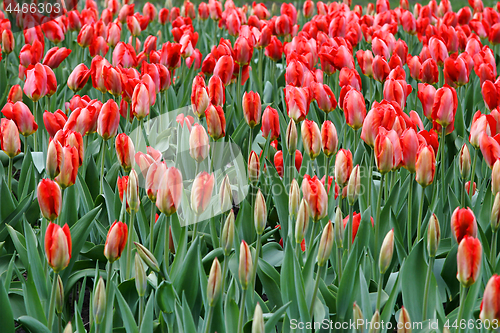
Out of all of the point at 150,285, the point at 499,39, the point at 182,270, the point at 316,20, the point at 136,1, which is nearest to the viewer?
the point at 182,270

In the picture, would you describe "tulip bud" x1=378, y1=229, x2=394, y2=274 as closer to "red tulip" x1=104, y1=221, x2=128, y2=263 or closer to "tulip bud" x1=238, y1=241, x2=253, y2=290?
"tulip bud" x1=238, y1=241, x2=253, y2=290

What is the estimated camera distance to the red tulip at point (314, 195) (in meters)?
1.19

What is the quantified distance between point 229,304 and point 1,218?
937 mm

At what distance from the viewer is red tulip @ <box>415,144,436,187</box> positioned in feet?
4.13

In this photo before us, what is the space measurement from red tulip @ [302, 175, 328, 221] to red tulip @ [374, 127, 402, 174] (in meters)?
0.22

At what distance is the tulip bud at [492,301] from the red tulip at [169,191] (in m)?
0.66

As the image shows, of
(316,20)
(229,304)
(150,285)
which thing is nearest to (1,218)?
(150,285)

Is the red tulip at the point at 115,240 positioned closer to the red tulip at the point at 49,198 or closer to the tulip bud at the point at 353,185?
the red tulip at the point at 49,198

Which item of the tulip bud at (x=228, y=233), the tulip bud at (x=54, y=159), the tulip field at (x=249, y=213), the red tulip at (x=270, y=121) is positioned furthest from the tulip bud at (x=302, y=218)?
the red tulip at (x=270, y=121)

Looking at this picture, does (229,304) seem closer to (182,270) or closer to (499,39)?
(182,270)

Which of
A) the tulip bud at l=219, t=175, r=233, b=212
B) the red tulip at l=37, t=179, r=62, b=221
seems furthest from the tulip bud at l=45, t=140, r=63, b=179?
the tulip bud at l=219, t=175, r=233, b=212

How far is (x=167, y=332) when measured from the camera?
1317 mm

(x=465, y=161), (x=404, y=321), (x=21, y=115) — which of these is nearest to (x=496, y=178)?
(x=465, y=161)

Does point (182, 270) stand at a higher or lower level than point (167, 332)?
higher
